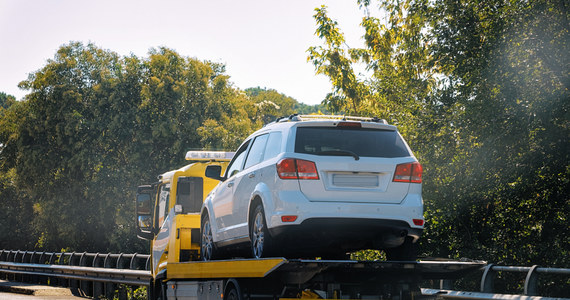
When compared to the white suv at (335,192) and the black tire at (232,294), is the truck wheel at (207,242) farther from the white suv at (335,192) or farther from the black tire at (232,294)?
the white suv at (335,192)

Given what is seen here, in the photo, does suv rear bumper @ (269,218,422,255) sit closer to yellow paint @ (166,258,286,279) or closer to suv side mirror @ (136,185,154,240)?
yellow paint @ (166,258,286,279)

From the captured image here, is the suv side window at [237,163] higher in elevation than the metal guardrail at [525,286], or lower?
higher

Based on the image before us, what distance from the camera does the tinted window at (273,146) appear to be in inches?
328

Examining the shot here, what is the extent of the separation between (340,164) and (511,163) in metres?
9.57

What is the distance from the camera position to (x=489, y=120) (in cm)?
1623

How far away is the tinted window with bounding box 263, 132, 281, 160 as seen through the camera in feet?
27.3

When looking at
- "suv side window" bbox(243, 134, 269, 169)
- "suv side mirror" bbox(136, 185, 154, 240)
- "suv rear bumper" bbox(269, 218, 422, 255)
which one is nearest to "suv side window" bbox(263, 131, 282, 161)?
"suv side window" bbox(243, 134, 269, 169)

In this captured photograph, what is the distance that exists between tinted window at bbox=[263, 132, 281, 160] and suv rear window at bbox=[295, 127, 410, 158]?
0.34 m

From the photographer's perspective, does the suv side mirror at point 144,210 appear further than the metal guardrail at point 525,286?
Yes

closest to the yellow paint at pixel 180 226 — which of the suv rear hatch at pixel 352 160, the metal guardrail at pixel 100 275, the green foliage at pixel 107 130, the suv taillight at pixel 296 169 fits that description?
the metal guardrail at pixel 100 275

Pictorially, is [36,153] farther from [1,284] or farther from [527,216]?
[527,216]

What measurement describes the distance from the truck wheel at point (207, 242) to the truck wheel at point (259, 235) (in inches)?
73.6

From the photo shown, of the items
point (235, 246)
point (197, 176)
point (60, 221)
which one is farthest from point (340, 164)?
point (60, 221)

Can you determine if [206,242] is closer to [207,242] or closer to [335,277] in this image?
[207,242]
